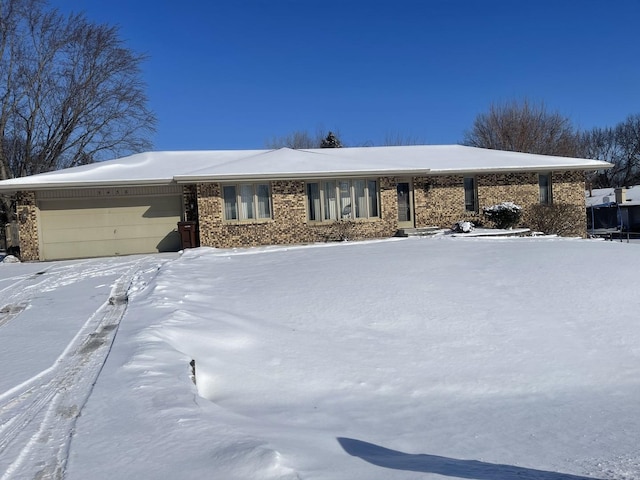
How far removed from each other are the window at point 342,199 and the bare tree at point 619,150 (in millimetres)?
45693

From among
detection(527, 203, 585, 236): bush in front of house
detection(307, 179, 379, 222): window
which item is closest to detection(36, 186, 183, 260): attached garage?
detection(307, 179, 379, 222): window

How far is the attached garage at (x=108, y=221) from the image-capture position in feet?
55.1

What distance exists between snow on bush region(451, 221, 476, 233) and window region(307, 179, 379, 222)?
2.76 metres

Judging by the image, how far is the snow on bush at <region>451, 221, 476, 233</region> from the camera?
57.2ft

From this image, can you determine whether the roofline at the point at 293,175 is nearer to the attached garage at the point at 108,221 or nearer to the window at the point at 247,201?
the window at the point at 247,201

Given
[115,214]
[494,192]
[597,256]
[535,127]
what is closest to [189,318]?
[597,256]

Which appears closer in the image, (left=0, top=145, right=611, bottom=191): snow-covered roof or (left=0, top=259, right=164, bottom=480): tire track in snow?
(left=0, top=259, right=164, bottom=480): tire track in snow

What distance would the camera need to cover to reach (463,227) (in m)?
17.5

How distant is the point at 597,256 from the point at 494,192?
7494mm

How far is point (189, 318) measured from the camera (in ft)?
23.5

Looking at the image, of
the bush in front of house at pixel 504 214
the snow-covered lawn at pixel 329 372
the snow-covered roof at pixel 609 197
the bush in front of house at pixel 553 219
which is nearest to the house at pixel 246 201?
the bush in front of house at pixel 553 219

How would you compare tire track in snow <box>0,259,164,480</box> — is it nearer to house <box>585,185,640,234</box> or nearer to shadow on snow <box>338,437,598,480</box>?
shadow on snow <box>338,437,598,480</box>

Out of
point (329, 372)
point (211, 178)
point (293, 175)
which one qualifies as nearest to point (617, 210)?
point (293, 175)

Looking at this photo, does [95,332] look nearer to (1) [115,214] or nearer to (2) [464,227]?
(1) [115,214]
